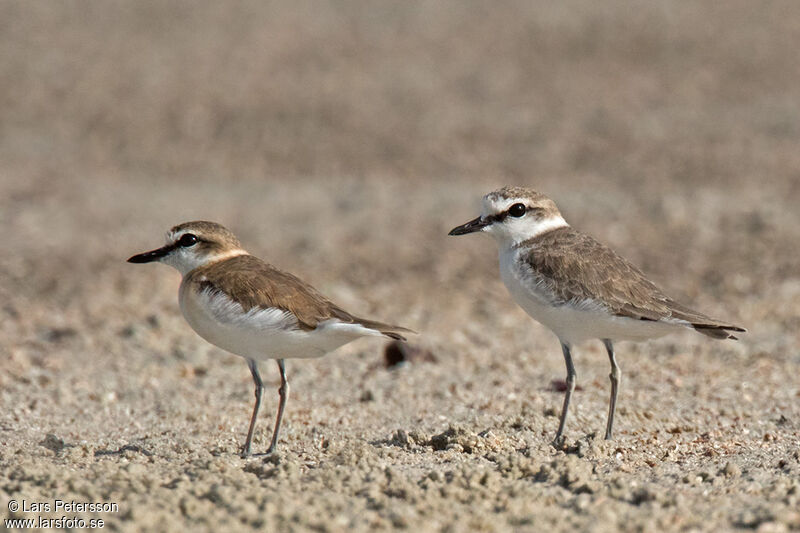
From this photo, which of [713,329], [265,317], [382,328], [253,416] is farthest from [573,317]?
[253,416]

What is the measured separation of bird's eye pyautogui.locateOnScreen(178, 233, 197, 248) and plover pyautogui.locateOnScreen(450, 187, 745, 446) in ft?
6.12

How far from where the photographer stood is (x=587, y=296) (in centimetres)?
579

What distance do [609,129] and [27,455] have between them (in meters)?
14.5

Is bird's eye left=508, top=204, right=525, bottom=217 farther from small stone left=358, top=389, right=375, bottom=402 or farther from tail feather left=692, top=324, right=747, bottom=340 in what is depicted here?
small stone left=358, top=389, right=375, bottom=402

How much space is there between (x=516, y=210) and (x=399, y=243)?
274 inches

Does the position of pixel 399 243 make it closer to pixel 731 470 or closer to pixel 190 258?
pixel 190 258

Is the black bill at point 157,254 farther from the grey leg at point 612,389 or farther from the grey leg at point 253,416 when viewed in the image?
the grey leg at point 612,389

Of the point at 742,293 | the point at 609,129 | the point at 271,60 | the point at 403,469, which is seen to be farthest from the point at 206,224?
the point at 271,60

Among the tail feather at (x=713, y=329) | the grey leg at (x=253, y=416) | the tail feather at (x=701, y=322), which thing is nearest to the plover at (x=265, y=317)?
the grey leg at (x=253, y=416)

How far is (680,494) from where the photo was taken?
186 inches

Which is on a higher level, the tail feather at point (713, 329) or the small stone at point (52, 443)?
the tail feather at point (713, 329)

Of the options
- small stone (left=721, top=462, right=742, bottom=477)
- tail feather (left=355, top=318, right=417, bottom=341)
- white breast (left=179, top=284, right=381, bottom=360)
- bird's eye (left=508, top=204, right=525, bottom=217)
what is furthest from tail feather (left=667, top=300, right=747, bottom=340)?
white breast (left=179, top=284, right=381, bottom=360)

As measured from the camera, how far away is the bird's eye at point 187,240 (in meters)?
6.35

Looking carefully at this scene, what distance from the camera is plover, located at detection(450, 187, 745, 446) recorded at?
5.79m
